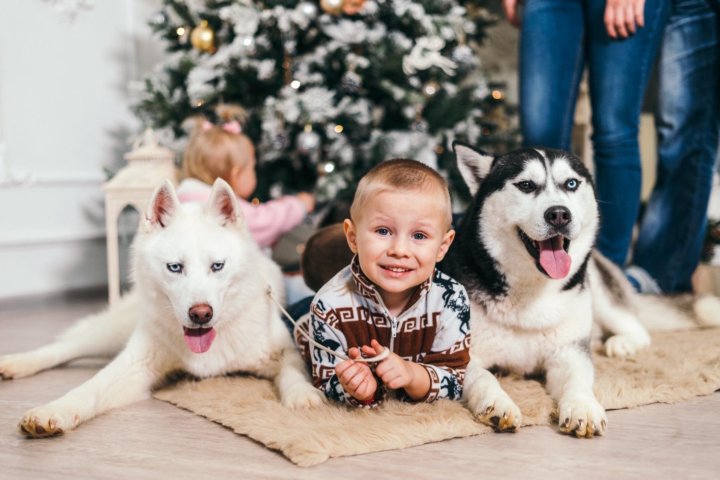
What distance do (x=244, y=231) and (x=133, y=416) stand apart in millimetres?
567

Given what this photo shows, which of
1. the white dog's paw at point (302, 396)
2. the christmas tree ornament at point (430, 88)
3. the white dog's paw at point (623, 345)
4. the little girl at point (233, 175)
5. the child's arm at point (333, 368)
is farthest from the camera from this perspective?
the christmas tree ornament at point (430, 88)

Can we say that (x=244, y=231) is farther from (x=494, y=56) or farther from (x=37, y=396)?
(x=494, y=56)

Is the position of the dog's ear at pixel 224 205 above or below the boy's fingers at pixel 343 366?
above

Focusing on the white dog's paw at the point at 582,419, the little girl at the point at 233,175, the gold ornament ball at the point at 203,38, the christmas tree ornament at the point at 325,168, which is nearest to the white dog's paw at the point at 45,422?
the white dog's paw at the point at 582,419

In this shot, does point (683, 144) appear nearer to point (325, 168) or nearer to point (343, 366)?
point (325, 168)

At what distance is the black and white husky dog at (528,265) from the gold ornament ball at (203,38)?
7.27 ft

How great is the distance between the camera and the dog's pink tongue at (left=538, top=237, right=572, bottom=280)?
1723 mm

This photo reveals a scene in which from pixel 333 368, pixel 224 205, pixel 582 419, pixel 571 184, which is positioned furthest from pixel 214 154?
pixel 582 419

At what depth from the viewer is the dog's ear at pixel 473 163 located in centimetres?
187

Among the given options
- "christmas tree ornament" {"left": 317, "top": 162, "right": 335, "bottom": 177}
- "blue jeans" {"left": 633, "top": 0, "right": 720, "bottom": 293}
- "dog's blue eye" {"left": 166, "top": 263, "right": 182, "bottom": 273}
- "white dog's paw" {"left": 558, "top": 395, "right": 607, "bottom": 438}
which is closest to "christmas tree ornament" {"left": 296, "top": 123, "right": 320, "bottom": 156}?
Answer: "christmas tree ornament" {"left": 317, "top": 162, "right": 335, "bottom": 177}

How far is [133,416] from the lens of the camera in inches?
65.8

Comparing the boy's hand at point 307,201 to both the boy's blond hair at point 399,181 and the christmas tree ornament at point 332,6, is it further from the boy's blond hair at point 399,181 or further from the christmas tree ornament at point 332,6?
the boy's blond hair at point 399,181

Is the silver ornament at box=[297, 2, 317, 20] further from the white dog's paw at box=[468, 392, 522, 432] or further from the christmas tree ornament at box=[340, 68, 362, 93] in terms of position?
the white dog's paw at box=[468, 392, 522, 432]

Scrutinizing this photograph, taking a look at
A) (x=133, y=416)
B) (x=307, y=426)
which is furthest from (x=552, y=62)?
(x=133, y=416)
